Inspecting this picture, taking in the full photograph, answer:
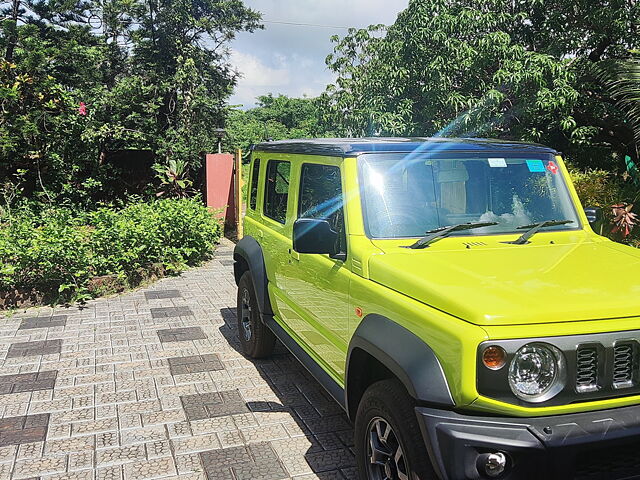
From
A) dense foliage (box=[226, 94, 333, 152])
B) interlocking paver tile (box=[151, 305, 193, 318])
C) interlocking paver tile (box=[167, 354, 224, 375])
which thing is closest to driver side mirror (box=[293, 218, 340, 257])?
interlocking paver tile (box=[167, 354, 224, 375])

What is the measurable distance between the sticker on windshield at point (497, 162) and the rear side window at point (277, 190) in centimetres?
157

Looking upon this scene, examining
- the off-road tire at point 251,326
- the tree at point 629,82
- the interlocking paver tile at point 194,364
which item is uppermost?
the tree at point 629,82

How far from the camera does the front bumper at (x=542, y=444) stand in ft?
6.84

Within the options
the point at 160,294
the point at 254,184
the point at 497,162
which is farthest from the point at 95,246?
the point at 497,162

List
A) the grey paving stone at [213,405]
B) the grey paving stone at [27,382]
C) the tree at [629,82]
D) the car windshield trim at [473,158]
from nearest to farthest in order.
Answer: the car windshield trim at [473,158] → the grey paving stone at [213,405] → the grey paving stone at [27,382] → the tree at [629,82]

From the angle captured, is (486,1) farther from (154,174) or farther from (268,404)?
(154,174)

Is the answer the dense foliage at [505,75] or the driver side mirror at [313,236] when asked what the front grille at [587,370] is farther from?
the dense foliage at [505,75]

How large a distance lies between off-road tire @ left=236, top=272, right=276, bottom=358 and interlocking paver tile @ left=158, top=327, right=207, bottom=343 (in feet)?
2.40

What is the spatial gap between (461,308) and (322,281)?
4.43 feet

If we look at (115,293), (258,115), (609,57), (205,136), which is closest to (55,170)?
(205,136)

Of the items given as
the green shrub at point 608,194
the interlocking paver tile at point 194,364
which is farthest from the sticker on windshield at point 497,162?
the green shrub at point 608,194

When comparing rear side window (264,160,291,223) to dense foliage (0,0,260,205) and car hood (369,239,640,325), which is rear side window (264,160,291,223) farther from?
dense foliage (0,0,260,205)

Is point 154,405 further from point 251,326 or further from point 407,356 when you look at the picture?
point 407,356

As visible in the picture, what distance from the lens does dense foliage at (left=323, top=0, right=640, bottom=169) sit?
8492 millimetres
